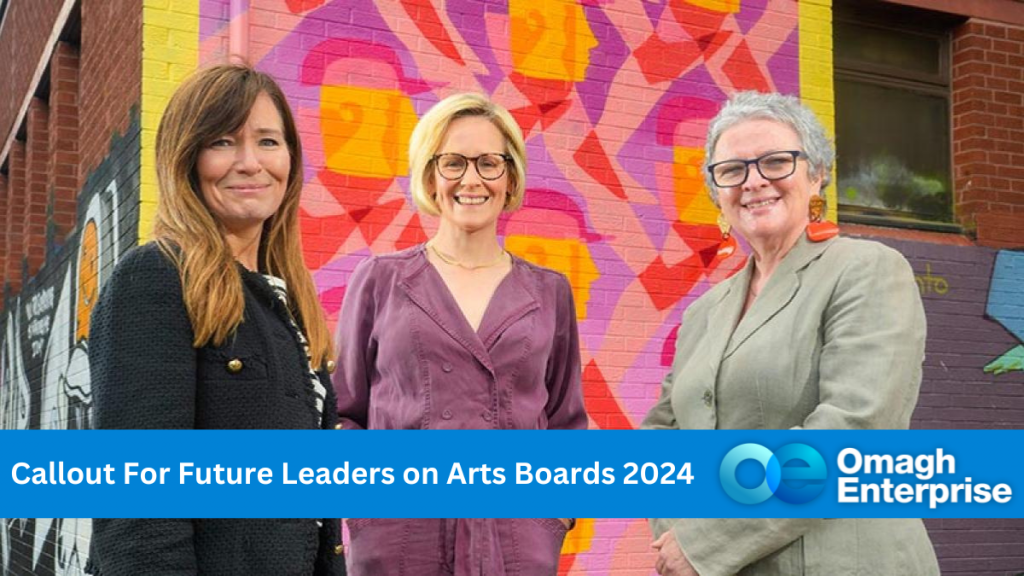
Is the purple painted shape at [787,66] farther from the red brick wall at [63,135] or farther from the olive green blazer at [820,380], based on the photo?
the red brick wall at [63,135]

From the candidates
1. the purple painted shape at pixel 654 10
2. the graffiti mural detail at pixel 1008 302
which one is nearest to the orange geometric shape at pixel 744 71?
the purple painted shape at pixel 654 10

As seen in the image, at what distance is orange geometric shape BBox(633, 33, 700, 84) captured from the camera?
6777 millimetres

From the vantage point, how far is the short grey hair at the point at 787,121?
119 inches

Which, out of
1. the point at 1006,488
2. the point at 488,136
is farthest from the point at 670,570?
the point at 488,136

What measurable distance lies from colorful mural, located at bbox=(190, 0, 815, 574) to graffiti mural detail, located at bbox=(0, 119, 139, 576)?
0.97 meters

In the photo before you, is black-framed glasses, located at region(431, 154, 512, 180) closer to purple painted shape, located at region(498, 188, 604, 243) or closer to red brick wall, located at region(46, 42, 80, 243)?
purple painted shape, located at region(498, 188, 604, 243)

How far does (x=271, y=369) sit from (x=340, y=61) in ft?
12.6

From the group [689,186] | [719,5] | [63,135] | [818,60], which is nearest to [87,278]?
[63,135]

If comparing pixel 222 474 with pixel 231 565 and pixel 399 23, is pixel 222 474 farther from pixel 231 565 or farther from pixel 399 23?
pixel 399 23

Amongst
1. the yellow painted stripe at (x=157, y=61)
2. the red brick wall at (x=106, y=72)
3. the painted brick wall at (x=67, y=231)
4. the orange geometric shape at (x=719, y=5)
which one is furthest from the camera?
the orange geometric shape at (x=719, y=5)

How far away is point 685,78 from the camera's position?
688cm

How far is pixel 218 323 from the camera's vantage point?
2.35 meters

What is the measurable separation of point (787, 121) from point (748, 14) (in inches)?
170

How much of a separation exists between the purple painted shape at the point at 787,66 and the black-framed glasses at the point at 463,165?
425cm
